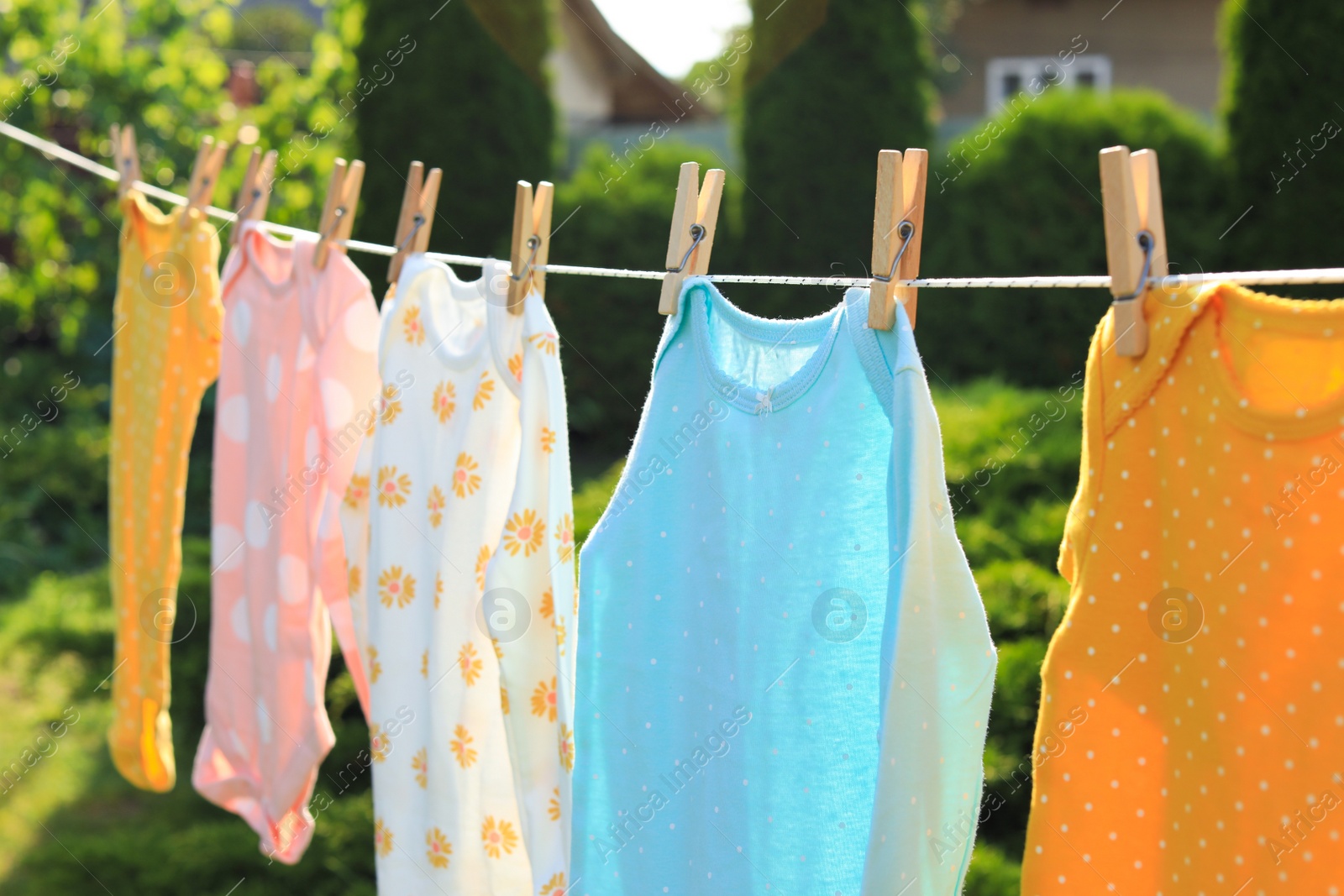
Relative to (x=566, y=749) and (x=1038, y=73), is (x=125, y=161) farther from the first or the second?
(x=1038, y=73)

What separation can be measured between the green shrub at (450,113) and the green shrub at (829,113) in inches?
44.6

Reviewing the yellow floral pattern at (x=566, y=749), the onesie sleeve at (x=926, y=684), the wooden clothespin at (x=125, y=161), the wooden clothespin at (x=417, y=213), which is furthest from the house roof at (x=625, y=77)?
the onesie sleeve at (x=926, y=684)

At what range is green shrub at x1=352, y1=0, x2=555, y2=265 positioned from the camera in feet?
16.3

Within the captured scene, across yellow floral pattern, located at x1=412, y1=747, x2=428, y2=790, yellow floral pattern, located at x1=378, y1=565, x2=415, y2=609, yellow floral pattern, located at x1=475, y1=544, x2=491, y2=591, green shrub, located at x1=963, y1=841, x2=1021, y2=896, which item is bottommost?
green shrub, located at x1=963, y1=841, x2=1021, y2=896

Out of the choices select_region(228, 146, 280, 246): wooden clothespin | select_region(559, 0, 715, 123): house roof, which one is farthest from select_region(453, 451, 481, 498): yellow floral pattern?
select_region(559, 0, 715, 123): house roof

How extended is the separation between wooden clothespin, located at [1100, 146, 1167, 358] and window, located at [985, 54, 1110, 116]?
9.80 metres

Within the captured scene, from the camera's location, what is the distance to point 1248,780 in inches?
31.6

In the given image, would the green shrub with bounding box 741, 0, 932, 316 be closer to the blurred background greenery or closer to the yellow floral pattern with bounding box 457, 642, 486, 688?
the blurred background greenery

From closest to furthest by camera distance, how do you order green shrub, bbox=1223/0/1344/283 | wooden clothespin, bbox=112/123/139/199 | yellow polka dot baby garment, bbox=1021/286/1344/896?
1. yellow polka dot baby garment, bbox=1021/286/1344/896
2. wooden clothespin, bbox=112/123/139/199
3. green shrub, bbox=1223/0/1344/283

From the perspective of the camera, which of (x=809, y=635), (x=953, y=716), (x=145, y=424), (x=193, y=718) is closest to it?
(x=953, y=716)

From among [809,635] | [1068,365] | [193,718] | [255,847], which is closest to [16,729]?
[193,718]

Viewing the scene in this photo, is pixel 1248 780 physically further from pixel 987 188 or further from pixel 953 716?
pixel 987 188

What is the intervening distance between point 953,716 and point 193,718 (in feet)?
9.68

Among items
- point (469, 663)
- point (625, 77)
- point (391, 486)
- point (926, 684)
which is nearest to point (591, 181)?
point (391, 486)
